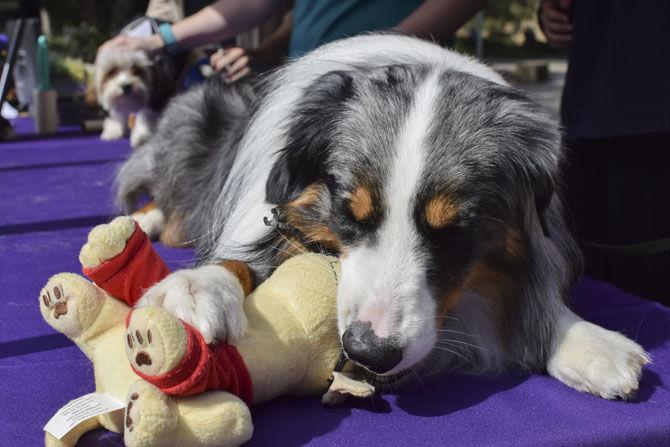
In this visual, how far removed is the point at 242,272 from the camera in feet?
7.96

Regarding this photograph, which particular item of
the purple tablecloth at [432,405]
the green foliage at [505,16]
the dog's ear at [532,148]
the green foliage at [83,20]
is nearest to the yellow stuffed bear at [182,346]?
the purple tablecloth at [432,405]

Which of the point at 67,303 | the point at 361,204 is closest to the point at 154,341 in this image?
the point at 67,303

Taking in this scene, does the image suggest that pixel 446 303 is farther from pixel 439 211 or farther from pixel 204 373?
pixel 204 373

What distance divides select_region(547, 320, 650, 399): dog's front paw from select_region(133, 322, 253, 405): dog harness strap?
3.23ft

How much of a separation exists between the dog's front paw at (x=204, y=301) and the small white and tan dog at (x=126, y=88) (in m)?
6.38

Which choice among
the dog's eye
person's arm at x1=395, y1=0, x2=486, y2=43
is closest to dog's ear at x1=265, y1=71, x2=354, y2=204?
person's arm at x1=395, y1=0, x2=486, y2=43

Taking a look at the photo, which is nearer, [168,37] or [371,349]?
[371,349]

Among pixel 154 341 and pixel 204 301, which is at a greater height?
pixel 154 341

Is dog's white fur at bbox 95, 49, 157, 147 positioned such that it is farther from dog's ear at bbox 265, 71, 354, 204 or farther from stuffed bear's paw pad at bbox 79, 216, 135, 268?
stuffed bear's paw pad at bbox 79, 216, 135, 268

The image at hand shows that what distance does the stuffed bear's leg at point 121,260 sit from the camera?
2051mm

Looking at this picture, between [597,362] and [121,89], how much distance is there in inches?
278

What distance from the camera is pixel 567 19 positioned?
12.6 ft

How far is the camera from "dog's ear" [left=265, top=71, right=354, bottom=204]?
8.12 ft

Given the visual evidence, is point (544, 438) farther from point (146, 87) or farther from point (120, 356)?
point (146, 87)
